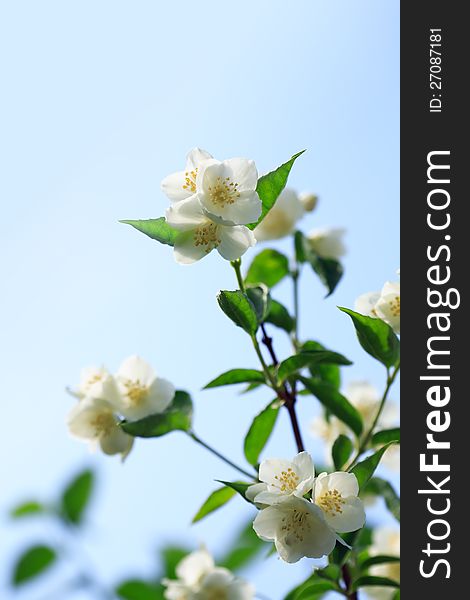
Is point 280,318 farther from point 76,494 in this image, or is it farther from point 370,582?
point 76,494

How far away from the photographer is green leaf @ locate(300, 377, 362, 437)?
5.29 feet

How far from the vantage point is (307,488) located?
1242 millimetres

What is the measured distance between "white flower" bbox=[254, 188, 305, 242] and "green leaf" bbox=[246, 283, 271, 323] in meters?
0.48

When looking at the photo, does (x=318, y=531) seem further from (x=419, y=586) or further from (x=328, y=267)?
(x=328, y=267)

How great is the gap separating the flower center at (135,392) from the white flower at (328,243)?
593 millimetres

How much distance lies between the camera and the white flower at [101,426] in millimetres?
1728

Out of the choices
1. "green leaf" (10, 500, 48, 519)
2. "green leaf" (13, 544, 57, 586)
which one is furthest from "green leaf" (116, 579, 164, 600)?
"green leaf" (10, 500, 48, 519)

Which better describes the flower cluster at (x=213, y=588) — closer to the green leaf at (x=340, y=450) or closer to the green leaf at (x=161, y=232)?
the green leaf at (x=340, y=450)

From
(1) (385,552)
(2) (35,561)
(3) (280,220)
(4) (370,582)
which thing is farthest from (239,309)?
(2) (35,561)

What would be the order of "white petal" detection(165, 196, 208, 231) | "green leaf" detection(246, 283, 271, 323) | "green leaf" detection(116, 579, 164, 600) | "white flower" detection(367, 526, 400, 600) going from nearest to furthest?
"white petal" detection(165, 196, 208, 231), "green leaf" detection(246, 283, 271, 323), "white flower" detection(367, 526, 400, 600), "green leaf" detection(116, 579, 164, 600)

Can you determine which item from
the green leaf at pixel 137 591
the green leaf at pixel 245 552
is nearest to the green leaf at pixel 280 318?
the green leaf at pixel 245 552

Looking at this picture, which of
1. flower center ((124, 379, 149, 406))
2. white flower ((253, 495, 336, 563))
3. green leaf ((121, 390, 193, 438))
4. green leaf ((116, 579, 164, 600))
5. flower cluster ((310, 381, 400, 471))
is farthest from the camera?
green leaf ((116, 579, 164, 600))

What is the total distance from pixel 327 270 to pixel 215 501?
0.60 meters

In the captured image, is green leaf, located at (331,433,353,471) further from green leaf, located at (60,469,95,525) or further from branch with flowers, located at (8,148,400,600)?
green leaf, located at (60,469,95,525)
